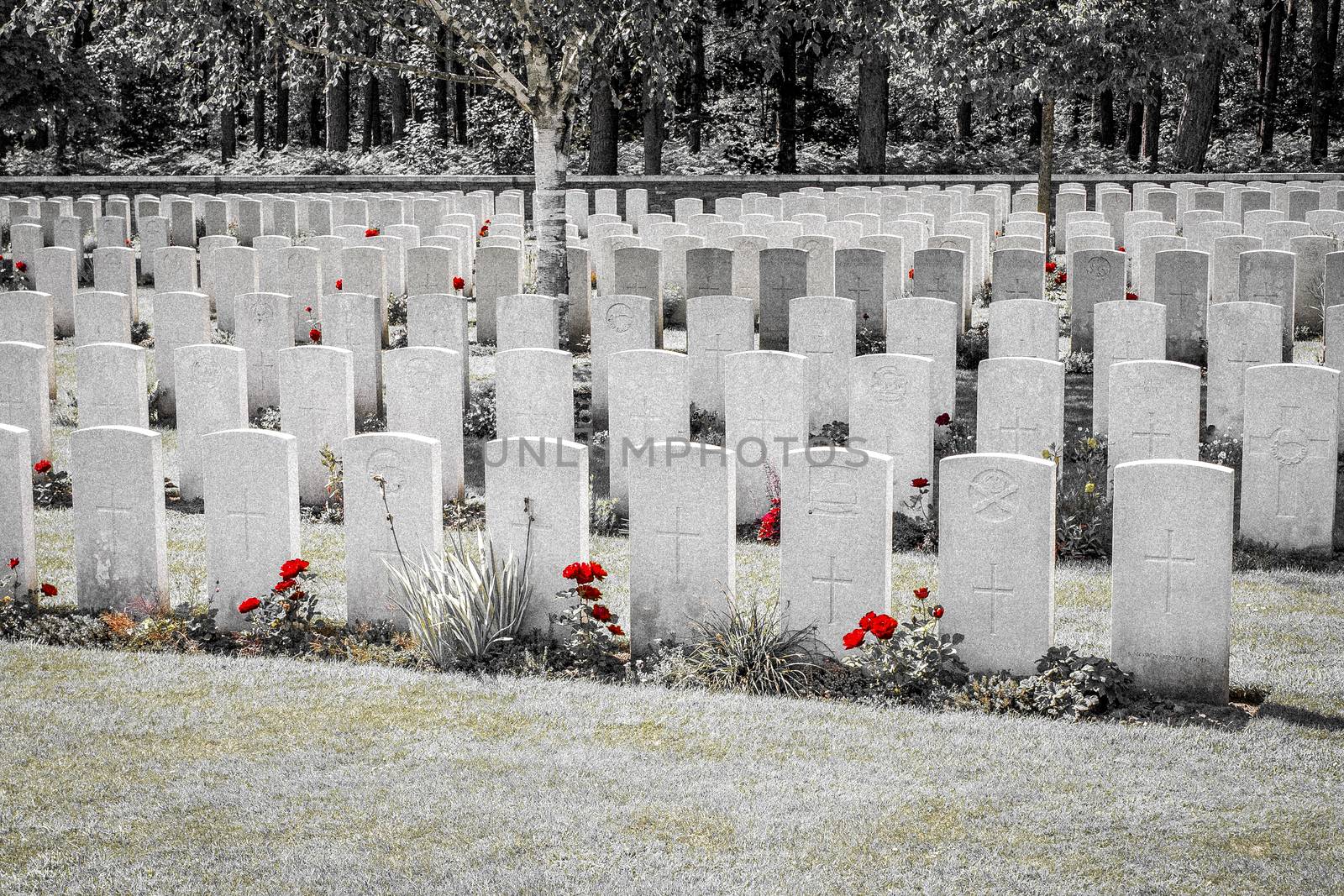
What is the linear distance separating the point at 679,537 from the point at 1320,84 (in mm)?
32759

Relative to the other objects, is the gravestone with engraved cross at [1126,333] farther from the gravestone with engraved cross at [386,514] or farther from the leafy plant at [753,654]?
the gravestone with engraved cross at [386,514]

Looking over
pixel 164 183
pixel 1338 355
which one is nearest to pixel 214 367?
pixel 1338 355

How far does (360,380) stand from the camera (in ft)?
36.0

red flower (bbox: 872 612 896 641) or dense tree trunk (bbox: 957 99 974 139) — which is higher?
dense tree trunk (bbox: 957 99 974 139)

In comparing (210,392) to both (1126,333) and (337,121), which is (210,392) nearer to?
(1126,333)

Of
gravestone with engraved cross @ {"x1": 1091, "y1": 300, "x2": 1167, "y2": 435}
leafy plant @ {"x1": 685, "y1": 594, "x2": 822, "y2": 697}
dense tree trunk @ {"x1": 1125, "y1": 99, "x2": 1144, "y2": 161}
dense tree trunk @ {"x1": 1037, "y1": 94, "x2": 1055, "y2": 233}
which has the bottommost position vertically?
leafy plant @ {"x1": 685, "y1": 594, "x2": 822, "y2": 697}

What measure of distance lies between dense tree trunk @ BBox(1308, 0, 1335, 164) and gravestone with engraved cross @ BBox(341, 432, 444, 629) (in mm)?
31809

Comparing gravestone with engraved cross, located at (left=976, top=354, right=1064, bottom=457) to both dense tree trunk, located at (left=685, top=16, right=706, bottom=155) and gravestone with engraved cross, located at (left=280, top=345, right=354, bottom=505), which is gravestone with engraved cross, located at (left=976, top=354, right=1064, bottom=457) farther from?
dense tree trunk, located at (left=685, top=16, right=706, bottom=155)

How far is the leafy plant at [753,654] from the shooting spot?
6203 mm

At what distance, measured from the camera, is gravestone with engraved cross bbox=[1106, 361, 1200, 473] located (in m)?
8.17

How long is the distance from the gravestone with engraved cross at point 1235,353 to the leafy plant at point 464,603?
5389 millimetres

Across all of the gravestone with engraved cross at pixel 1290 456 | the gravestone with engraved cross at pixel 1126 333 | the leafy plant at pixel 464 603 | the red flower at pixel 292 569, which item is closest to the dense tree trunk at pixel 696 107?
the gravestone with engraved cross at pixel 1126 333

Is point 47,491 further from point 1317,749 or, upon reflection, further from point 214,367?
point 1317,749

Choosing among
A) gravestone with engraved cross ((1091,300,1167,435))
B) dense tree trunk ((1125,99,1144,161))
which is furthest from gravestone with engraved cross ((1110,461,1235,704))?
dense tree trunk ((1125,99,1144,161))
